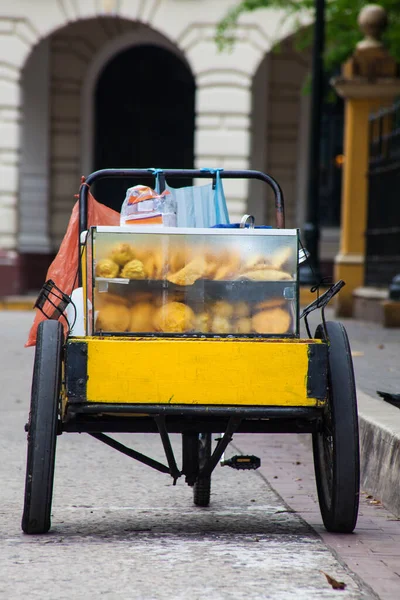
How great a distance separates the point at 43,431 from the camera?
493 centimetres

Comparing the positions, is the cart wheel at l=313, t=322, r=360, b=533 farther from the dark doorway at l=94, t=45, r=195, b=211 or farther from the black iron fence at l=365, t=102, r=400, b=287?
the dark doorway at l=94, t=45, r=195, b=211

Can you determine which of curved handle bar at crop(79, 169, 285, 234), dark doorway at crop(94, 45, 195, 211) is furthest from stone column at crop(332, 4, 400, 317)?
curved handle bar at crop(79, 169, 285, 234)

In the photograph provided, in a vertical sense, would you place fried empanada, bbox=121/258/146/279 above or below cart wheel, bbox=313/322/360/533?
above

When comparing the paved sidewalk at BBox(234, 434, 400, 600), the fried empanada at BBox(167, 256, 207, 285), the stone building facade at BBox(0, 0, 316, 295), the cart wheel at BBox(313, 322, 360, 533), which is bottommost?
the paved sidewalk at BBox(234, 434, 400, 600)

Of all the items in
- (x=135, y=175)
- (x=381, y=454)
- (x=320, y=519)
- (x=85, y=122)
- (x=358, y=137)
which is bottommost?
(x=320, y=519)

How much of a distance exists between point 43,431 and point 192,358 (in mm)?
625

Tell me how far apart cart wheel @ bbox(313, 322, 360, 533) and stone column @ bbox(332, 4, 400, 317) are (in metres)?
12.1

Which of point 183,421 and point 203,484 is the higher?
point 183,421

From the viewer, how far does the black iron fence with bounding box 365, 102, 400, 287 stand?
15.7 m

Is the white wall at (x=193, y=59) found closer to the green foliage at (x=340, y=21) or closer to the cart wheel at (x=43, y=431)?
the green foliage at (x=340, y=21)

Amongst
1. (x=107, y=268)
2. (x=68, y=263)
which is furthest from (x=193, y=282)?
(x=68, y=263)

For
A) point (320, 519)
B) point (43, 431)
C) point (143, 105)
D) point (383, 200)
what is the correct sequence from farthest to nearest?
point (143, 105) → point (383, 200) → point (320, 519) → point (43, 431)

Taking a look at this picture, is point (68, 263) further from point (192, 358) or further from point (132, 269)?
point (192, 358)

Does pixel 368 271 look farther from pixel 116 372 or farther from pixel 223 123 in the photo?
pixel 116 372
